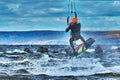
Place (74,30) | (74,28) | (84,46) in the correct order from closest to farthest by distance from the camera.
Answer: (74,28), (74,30), (84,46)

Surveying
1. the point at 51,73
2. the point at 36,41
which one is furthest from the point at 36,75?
the point at 36,41

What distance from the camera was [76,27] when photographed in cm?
2842

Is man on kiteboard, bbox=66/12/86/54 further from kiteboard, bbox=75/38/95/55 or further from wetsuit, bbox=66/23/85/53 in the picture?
kiteboard, bbox=75/38/95/55

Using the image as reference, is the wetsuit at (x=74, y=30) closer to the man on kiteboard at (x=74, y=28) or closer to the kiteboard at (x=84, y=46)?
the man on kiteboard at (x=74, y=28)

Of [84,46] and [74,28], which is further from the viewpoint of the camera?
[84,46]

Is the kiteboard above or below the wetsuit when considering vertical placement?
below

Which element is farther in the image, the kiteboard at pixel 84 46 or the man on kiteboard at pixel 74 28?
the kiteboard at pixel 84 46

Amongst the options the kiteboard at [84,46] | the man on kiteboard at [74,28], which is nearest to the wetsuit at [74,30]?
the man on kiteboard at [74,28]

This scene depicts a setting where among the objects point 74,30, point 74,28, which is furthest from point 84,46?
point 74,28

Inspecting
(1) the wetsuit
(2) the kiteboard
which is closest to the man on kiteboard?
(1) the wetsuit

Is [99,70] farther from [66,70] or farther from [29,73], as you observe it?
[29,73]

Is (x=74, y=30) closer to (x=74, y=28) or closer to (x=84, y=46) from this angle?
(x=74, y=28)

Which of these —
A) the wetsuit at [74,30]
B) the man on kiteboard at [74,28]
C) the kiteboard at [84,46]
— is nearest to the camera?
the man on kiteboard at [74,28]

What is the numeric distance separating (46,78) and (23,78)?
153 centimetres
